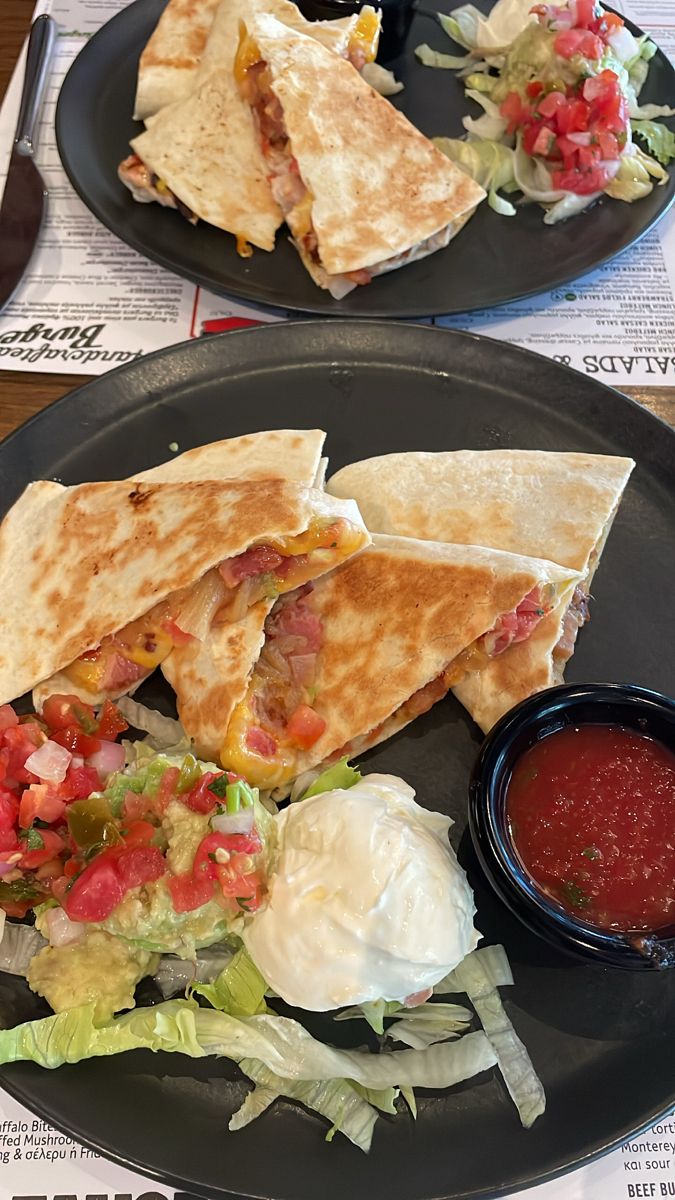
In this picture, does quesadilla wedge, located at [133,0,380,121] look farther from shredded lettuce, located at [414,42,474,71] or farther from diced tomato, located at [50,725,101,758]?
diced tomato, located at [50,725,101,758]

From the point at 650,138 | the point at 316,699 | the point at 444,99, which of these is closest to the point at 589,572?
the point at 316,699

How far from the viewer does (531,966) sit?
1786 millimetres

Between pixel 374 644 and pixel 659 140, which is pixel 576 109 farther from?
pixel 374 644

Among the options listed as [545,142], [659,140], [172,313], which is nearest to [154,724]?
[172,313]

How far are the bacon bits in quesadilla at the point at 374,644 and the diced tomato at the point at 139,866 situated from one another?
280mm

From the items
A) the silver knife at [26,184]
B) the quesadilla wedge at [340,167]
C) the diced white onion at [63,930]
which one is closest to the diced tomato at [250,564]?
the diced white onion at [63,930]

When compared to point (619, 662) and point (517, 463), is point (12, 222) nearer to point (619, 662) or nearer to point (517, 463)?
point (517, 463)

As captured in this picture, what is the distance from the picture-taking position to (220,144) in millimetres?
2967

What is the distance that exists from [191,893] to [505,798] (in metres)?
0.63

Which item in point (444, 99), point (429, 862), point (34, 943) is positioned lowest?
point (34, 943)

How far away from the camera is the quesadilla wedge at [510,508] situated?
6.69 feet

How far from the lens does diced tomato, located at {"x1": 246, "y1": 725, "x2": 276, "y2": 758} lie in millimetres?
1914

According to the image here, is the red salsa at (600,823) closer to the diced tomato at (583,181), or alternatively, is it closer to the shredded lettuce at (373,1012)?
the shredded lettuce at (373,1012)

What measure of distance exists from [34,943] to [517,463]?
1562mm
